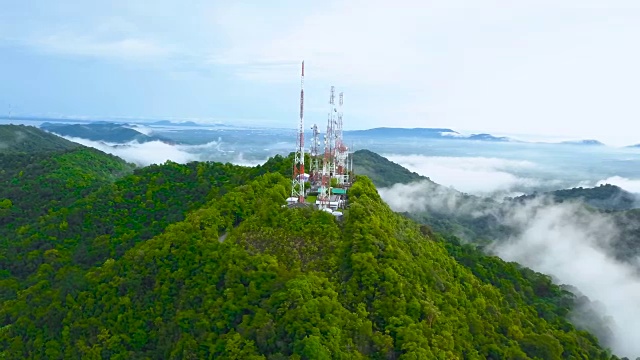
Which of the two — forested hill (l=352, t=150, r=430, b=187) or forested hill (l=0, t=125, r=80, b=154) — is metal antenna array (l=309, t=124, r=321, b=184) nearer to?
forested hill (l=352, t=150, r=430, b=187)

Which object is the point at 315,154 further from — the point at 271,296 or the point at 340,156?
the point at 271,296

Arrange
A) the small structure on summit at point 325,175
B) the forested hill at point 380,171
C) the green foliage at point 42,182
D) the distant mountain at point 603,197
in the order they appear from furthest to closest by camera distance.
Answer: the distant mountain at point 603,197, the forested hill at point 380,171, the green foliage at point 42,182, the small structure on summit at point 325,175

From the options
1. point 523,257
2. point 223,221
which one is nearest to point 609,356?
point 223,221

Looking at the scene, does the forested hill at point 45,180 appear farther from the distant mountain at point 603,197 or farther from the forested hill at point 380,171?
the distant mountain at point 603,197

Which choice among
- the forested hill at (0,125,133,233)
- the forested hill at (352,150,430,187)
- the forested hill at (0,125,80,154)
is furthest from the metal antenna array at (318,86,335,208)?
the forested hill at (0,125,80,154)

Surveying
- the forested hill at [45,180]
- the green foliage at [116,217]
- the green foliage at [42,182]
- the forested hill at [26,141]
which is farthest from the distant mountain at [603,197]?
the forested hill at [26,141]

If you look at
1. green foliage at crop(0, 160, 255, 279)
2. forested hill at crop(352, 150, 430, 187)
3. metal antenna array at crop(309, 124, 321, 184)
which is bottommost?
forested hill at crop(352, 150, 430, 187)

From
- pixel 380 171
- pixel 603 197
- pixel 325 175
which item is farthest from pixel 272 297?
pixel 603 197
